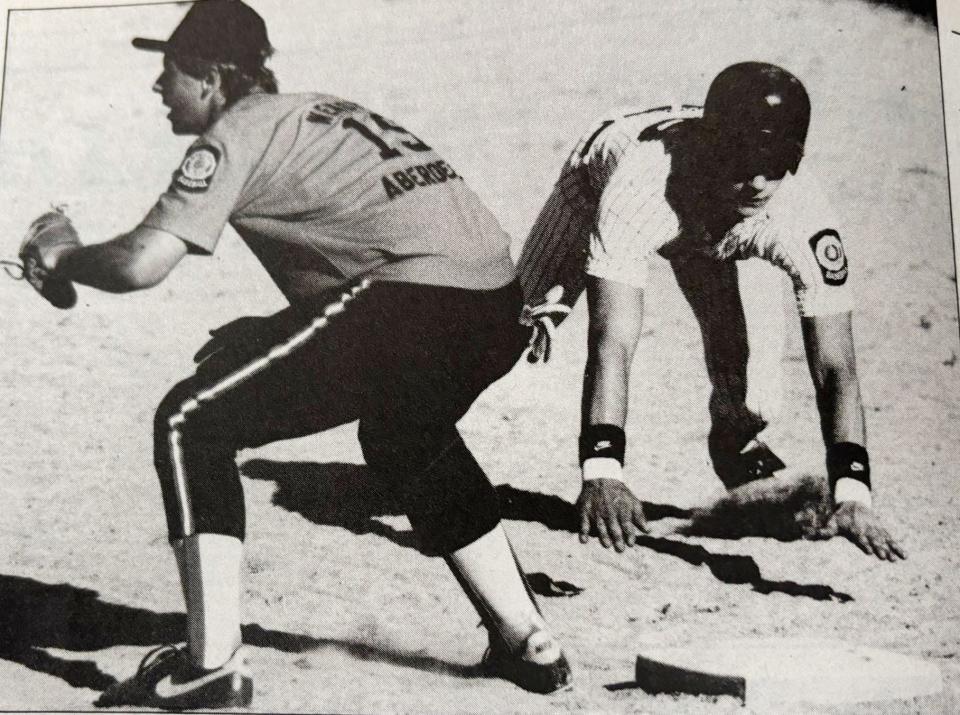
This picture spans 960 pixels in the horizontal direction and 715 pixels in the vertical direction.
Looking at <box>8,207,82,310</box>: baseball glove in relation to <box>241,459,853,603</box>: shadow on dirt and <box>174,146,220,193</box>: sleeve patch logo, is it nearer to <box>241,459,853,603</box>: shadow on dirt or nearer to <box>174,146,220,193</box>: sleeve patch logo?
<box>174,146,220,193</box>: sleeve patch logo

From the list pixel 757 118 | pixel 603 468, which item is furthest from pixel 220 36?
pixel 603 468

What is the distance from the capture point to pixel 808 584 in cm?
296

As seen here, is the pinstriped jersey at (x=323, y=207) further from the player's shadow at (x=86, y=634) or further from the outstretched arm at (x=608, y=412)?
the player's shadow at (x=86, y=634)

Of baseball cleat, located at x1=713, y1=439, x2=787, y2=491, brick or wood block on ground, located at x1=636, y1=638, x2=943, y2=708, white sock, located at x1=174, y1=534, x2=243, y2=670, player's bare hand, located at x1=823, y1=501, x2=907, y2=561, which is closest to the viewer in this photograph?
brick or wood block on ground, located at x1=636, y1=638, x2=943, y2=708

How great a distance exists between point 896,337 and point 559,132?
126 centimetres

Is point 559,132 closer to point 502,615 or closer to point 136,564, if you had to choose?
point 502,615

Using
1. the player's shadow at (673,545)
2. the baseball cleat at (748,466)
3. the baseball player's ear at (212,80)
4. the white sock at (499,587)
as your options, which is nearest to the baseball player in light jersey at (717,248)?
the baseball cleat at (748,466)

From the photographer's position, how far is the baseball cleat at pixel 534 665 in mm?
2838

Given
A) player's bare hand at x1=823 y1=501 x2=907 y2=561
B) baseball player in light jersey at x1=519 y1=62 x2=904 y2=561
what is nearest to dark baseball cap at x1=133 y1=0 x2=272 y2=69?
baseball player in light jersey at x1=519 y1=62 x2=904 y2=561

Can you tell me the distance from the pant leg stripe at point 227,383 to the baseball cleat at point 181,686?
378mm

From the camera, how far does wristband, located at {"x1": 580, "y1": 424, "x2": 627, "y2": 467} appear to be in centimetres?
306

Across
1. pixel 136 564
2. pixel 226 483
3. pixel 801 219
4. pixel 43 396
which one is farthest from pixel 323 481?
pixel 801 219

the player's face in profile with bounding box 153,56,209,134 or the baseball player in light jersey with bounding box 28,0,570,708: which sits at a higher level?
the player's face in profile with bounding box 153,56,209,134

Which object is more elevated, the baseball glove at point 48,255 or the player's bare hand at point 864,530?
the baseball glove at point 48,255
